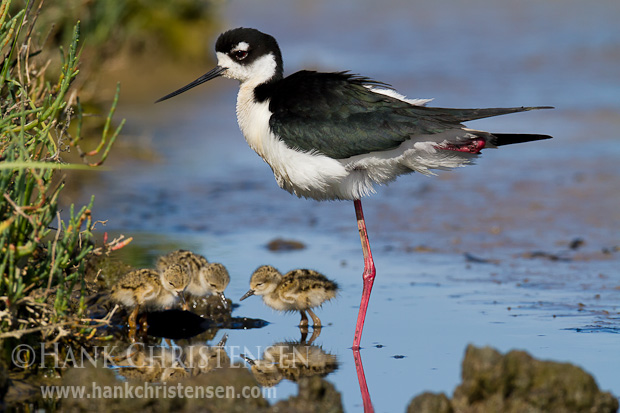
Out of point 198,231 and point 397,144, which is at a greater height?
point 198,231

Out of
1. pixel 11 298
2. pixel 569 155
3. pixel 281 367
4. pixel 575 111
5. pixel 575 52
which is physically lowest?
pixel 281 367

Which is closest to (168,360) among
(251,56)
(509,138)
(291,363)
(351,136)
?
(291,363)

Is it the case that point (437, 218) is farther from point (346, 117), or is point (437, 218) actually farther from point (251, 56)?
point (346, 117)

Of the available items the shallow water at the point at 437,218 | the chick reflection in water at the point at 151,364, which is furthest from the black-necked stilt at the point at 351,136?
the chick reflection in water at the point at 151,364

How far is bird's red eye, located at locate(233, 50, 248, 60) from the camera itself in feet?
17.5

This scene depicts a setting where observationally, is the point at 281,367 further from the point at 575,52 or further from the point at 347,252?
the point at 575,52

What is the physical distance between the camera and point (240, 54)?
5.35m

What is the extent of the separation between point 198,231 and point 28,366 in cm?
326

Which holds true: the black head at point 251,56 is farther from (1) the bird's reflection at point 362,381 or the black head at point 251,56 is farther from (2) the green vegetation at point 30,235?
(1) the bird's reflection at point 362,381

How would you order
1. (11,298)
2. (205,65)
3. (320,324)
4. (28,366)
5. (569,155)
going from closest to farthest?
1. (11,298)
2. (28,366)
3. (320,324)
4. (569,155)
5. (205,65)

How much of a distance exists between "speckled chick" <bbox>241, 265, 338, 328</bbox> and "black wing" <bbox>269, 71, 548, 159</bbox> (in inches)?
29.7

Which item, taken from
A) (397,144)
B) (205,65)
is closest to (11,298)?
(397,144)

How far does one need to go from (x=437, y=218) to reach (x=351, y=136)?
111 inches

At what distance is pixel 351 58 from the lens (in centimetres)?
1425
